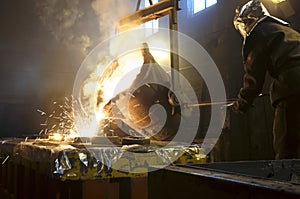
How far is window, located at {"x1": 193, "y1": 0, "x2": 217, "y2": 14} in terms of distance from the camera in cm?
864

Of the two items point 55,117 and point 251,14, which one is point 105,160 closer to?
point 251,14

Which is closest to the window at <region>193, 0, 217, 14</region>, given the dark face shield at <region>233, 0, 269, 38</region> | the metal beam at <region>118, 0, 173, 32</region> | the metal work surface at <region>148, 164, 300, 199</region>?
the metal beam at <region>118, 0, 173, 32</region>

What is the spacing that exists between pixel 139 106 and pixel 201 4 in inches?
235

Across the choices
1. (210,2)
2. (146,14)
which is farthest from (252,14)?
(210,2)

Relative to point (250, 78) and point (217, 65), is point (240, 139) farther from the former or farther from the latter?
point (217, 65)

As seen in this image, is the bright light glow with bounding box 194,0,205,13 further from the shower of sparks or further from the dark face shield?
the dark face shield

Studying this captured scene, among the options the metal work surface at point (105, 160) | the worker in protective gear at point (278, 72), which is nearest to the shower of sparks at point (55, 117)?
the metal work surface at point (105, 160)

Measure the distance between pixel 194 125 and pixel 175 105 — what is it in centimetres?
190

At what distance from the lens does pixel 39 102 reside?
7.30 metres

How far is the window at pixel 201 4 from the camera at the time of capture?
864 cm

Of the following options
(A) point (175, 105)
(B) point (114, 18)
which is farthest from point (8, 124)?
(A) point (175, 105)

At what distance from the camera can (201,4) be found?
916 centimetres

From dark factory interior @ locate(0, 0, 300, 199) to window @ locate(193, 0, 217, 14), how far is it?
0.17 ft

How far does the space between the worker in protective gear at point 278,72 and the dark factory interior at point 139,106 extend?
19 millimetres
